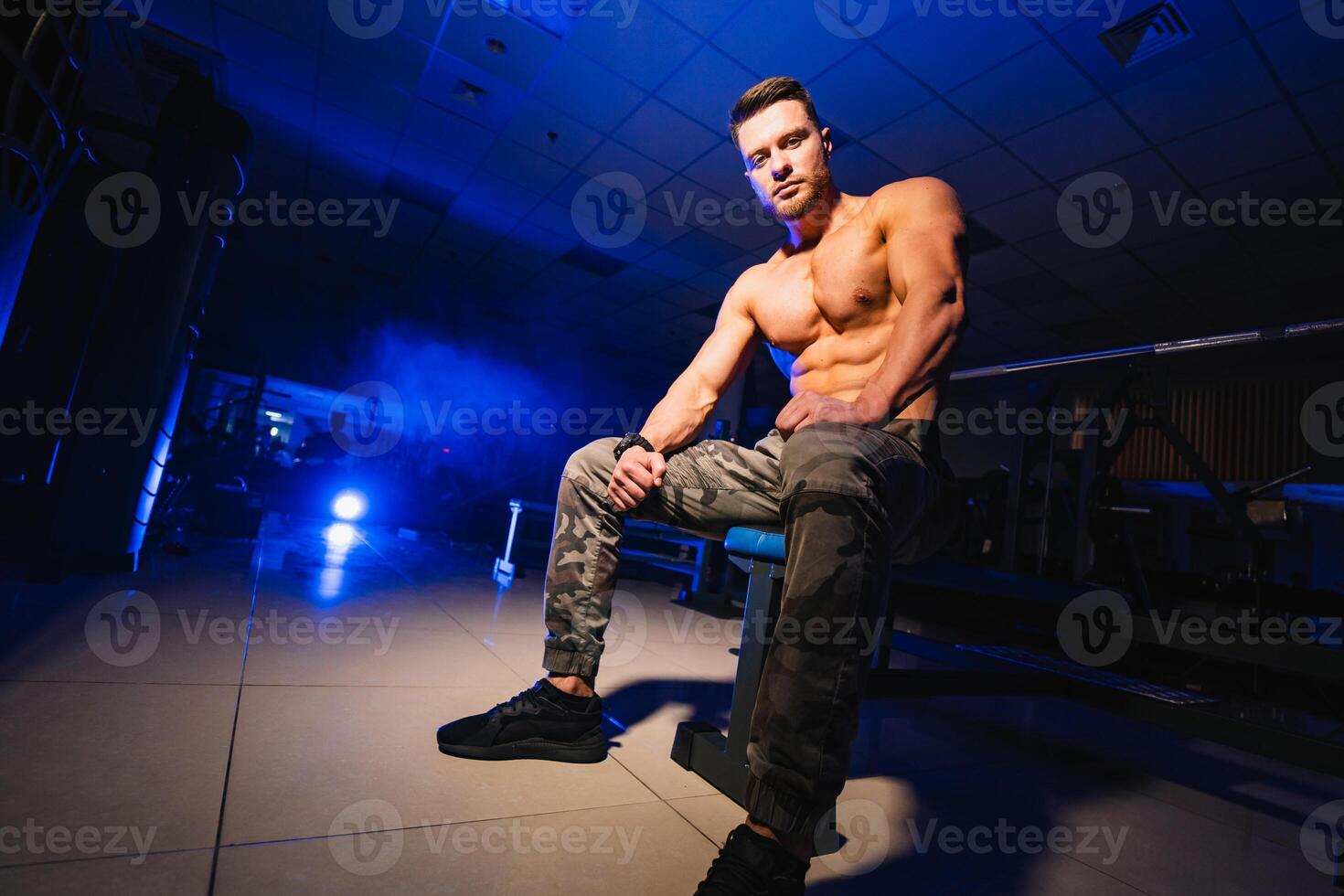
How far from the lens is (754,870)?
2.34ft

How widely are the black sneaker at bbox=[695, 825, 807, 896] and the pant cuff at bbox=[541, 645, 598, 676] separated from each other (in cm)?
50

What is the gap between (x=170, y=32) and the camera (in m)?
4.25

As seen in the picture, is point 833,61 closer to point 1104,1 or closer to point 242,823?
point 1104,1

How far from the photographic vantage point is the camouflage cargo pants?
0.74 m

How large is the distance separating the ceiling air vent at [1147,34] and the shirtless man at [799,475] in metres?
3.26

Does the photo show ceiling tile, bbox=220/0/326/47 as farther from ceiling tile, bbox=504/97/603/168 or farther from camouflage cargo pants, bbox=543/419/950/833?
camouflage cargo pants, bbox=543/419/950/833

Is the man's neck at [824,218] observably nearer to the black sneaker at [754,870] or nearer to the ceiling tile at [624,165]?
the black sneaker at [754,870]

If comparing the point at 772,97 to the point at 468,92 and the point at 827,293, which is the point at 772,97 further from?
the point at 468,92

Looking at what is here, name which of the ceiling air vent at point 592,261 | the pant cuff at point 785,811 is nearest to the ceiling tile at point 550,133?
the ceiling air vent at point 592,261

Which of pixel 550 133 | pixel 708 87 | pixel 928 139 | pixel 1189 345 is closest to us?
pixel 1189 345

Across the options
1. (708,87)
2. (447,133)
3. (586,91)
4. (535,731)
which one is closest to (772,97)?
(535,731)

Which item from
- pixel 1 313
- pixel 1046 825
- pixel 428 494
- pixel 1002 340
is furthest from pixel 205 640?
pixel 1002 340

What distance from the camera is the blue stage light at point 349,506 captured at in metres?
7.82

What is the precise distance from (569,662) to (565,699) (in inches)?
2.8
